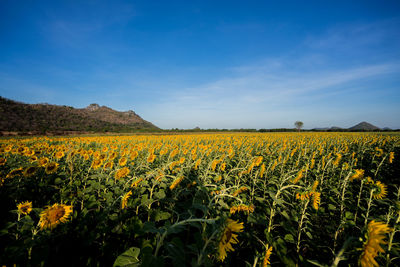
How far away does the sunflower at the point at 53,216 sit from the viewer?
5.68 ft

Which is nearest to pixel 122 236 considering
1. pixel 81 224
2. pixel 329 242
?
pixel 81 224

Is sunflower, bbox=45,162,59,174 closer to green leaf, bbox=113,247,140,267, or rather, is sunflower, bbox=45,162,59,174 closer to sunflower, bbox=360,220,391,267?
green leaf, bbox=113,247,140,267

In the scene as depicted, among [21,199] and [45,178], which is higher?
[45,178]

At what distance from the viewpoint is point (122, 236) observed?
83.4 inches

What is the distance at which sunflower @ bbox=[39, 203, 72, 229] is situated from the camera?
1732 millimetres

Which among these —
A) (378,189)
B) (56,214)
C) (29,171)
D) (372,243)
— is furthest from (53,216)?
(378,189)

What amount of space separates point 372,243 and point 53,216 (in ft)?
10.4

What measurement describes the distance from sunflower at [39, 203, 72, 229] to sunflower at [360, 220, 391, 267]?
3.06 metres

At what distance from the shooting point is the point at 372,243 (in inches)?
40.8

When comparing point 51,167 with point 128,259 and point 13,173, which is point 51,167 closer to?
point 13,173

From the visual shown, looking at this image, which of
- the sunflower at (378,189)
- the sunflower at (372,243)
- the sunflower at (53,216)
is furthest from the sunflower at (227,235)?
the sunflower at (378,189)

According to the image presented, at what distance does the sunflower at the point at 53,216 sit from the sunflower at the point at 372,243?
306cm

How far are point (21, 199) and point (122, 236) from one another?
9.22 ft

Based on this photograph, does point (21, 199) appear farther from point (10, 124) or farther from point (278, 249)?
point (10, 124)
